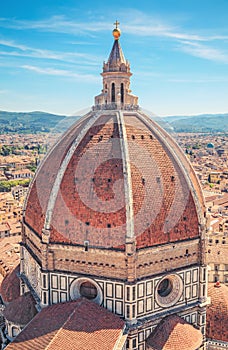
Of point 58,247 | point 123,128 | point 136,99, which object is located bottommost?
point 58,247

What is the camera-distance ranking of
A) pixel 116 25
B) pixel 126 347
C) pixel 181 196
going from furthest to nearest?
pixel 116 25, pixel 181 196, pixel 126 347

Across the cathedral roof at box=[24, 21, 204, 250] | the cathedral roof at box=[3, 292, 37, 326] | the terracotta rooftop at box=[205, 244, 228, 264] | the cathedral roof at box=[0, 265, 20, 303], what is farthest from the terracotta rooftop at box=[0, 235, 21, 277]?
the terracotta rooftop at box=[205, 244, 228, 264]

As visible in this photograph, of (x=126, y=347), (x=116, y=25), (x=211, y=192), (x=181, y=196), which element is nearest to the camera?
(x=126, y=347)

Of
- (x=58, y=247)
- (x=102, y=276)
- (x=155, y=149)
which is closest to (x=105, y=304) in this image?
(x=102, y=276)

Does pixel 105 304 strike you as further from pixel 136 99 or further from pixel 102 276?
pixel 136 99

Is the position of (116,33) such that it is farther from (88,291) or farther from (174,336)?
(174,336)

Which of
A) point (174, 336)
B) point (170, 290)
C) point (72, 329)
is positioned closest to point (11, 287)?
point (72, 329)
